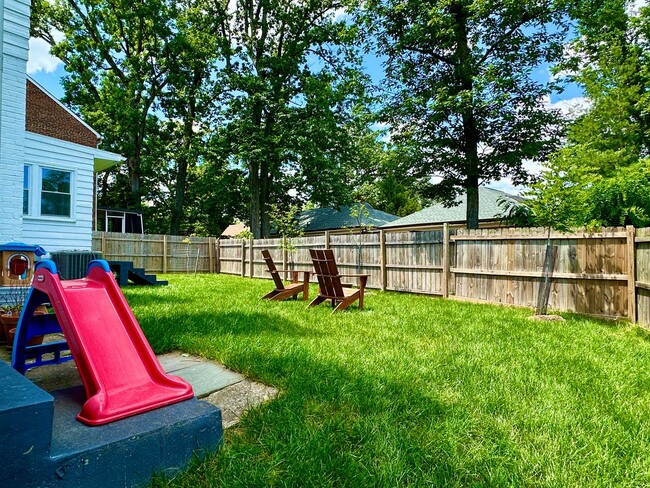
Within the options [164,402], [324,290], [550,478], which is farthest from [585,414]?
[324,290]

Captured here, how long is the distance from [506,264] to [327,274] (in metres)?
3.80

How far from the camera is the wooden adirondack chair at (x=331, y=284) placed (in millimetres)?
6637

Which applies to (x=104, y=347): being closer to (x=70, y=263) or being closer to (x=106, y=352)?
(x=106, y=352)

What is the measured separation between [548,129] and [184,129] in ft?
62.3

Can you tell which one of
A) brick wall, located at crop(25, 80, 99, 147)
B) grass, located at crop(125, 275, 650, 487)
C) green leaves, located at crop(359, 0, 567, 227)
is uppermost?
green leaves, located at crop(359, 0, 567, 227)

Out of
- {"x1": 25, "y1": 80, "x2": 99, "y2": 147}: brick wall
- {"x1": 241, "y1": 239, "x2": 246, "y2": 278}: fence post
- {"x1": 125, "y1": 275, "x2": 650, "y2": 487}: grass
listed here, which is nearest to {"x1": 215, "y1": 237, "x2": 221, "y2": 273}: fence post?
{"x1": 241, "y1": 239, "x2": 246, "y2": 278}: fence post

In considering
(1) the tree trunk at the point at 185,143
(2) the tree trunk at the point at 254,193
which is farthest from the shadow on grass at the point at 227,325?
(1) the tree trunk at the point at 185,143

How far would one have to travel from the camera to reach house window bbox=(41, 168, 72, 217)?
340 inches

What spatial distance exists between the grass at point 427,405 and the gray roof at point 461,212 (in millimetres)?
12736

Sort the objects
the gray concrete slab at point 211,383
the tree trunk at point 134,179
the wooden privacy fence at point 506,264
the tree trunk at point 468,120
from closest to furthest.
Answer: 1. the gray concrete slab at point 211,383
2. the wooden privacy fence at point 506,264
3. the tree trunk at point 468,120
4. the tree trunk at point 134,179

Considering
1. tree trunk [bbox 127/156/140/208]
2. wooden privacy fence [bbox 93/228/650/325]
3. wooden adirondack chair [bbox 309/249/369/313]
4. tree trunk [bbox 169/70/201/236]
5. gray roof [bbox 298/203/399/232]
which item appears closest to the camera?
wooden privacy fence [bbox 93/228/650/325]

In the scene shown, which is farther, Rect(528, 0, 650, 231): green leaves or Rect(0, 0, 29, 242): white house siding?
Rect(528, 0, 650, 231): green leaves

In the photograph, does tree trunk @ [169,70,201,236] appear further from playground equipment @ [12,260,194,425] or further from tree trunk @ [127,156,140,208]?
playground equipment @ [12,260,194,425]

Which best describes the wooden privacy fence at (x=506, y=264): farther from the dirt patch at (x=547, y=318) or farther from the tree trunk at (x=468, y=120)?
the tree trunk at (x=468, y=120)
